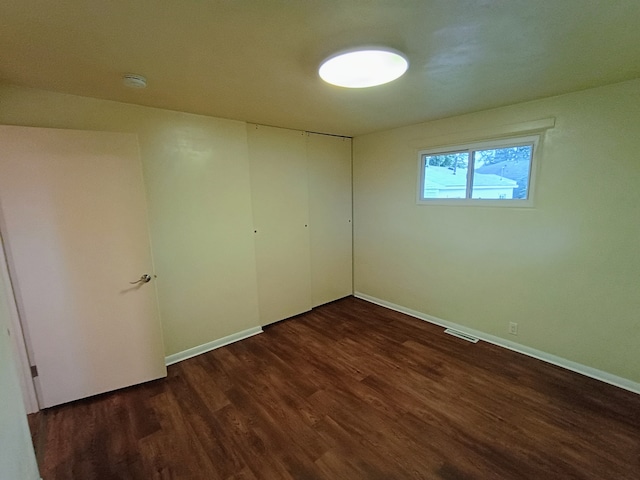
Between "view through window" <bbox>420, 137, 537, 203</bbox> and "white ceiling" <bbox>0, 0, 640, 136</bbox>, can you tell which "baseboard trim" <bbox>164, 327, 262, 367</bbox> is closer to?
"white ceiling" <bbox>0, 0, 640, 136</bbox>

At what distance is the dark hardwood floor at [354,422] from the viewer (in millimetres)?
1689

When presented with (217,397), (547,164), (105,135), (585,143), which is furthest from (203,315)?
(585,143)

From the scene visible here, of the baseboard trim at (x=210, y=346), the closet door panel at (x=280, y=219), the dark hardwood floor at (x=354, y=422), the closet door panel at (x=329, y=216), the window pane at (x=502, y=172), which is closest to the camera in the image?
the dark hardwood floor at (x=354, y=422)

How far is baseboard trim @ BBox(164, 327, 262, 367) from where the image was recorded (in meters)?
2.81

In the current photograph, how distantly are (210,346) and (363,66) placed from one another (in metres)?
2.92

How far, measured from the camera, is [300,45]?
146cm

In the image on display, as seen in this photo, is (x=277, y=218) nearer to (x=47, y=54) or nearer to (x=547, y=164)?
(x=47, y=54)

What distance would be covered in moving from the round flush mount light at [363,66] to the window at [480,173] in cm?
169

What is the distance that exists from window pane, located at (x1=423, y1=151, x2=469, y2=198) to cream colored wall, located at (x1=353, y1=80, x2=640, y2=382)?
0.53ft

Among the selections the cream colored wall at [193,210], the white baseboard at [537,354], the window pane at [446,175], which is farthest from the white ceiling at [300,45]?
the white baseboard at [537,354]

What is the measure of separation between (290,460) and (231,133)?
285cm

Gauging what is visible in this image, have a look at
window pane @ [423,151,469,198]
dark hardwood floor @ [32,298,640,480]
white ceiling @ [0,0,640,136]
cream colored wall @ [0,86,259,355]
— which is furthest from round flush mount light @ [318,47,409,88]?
dark hardwood floor @ [32,298,640,480]

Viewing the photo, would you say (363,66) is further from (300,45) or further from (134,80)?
(134,80)

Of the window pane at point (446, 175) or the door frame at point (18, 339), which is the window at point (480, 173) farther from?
the door frame at point (18, 339)
